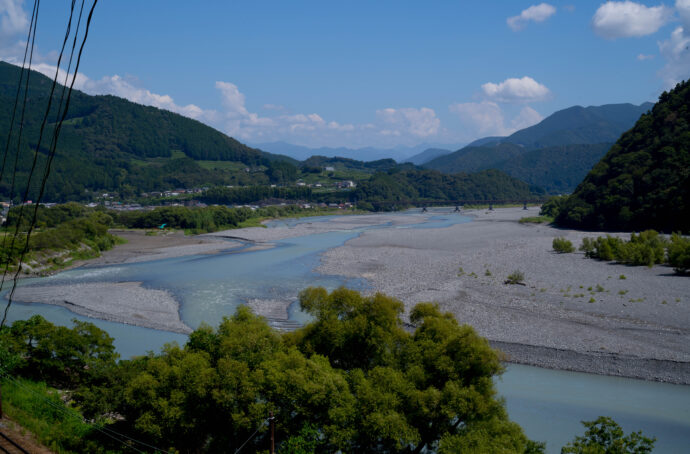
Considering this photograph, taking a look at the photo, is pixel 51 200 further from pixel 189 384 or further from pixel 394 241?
pixel 189 384

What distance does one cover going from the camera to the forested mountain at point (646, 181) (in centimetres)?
5334

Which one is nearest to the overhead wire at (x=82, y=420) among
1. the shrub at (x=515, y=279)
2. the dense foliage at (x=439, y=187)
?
the shrub at (x=515, y=279)

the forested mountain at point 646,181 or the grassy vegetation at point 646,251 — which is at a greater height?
the forested mountain at point 646,181

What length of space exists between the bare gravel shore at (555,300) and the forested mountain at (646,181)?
13.8m

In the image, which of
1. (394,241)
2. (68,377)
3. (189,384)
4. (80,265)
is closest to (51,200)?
(80,265)

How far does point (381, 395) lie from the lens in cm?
1102

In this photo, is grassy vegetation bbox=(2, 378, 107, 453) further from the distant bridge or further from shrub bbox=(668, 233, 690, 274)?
the distant bridge

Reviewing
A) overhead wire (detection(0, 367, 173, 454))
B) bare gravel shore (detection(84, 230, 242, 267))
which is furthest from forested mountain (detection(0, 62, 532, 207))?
overhead wire (detection(0, 367, 173, 454))

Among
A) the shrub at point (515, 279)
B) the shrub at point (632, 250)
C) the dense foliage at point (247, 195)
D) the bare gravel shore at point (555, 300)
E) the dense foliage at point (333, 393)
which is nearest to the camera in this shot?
the dense foliage at point (333, 393)

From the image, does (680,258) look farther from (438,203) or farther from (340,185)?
(340,185)

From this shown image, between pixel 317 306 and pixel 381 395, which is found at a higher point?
pixel 317 306

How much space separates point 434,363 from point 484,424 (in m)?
1.81

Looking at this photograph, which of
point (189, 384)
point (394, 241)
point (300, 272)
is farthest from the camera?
point (394, 241)

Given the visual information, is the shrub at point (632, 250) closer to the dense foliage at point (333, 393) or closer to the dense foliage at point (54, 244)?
the dense foliage at point (333, 393)
